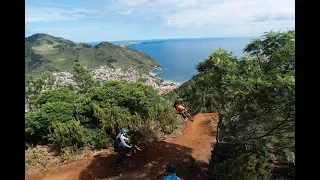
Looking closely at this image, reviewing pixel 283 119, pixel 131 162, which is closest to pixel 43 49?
pixel 131 162

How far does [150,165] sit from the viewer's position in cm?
504

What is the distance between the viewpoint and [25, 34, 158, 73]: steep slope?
34.1 meters

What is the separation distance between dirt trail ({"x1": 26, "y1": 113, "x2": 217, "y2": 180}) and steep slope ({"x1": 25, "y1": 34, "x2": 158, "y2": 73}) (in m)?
28.2

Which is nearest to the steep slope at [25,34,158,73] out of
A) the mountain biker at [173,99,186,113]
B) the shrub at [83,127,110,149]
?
the mountain biker at [173,99,186,113]

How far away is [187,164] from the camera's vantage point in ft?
16.4

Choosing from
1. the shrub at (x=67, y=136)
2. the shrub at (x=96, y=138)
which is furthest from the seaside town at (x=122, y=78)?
the shrub at (x=67, y=136)

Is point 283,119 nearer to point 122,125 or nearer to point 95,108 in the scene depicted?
point 122,125

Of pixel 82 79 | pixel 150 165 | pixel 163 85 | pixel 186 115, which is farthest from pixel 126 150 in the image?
pixel 163 85

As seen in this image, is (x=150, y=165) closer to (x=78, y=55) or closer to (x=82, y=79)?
(x=82, y=79)

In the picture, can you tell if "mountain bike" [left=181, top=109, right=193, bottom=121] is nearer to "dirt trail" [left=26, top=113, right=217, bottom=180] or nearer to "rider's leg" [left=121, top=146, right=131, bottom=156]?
"dirt trail" [left=26, top=113, right=217, bottom=180]

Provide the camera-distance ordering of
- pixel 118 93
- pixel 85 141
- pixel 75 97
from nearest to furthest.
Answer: pixel 85 141 < pixel 118 93 < pixel 75 97

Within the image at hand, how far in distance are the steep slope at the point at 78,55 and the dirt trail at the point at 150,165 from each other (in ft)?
92.4

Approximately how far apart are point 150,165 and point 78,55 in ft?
117
